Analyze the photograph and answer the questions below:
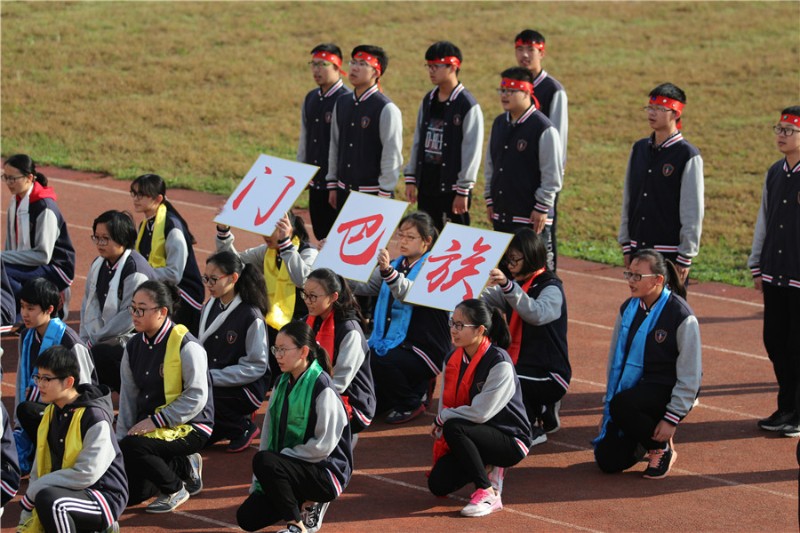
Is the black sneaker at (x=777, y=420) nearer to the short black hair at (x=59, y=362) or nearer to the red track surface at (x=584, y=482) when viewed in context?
the red track surface at (x=584, y=482)

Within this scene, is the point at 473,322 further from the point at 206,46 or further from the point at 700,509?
the point at 206,46

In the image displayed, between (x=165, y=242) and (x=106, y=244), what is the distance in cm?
83

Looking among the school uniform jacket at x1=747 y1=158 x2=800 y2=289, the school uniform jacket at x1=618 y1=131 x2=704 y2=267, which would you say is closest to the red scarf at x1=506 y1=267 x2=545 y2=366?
the school uniform jacket at x1=618 y1=131 x2=704 y2=267

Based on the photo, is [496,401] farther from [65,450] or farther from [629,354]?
[65,450]

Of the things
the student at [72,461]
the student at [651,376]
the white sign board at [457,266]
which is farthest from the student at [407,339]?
the student at [72,461]

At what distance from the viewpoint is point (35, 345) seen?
26.3 feet

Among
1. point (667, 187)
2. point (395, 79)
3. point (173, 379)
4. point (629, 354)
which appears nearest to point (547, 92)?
point (667, 187)

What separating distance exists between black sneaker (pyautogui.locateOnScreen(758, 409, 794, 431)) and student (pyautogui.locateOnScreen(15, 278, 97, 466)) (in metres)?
4.60

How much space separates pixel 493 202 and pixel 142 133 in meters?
10.4

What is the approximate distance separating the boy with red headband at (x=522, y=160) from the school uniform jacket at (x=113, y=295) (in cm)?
302

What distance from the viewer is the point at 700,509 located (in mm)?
7641

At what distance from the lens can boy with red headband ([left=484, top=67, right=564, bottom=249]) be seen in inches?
402

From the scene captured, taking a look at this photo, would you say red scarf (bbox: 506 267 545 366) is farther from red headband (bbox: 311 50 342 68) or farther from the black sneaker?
red headband (bbox: 311 50 342 68)

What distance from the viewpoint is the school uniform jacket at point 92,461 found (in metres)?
6.73
